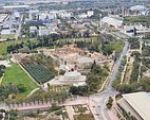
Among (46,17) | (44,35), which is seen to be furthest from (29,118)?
(46,17)

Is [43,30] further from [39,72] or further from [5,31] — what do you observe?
[39,72]

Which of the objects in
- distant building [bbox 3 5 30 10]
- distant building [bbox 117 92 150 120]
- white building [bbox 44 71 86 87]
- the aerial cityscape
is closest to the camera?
distant building [bbox 117 92 150 120]

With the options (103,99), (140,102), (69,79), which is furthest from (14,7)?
(140,102)

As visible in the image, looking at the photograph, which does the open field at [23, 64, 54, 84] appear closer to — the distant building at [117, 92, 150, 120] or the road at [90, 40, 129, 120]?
the road at [90, 40, 129, 120]

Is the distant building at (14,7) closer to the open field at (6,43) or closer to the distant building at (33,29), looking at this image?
the distant building at (33,29)

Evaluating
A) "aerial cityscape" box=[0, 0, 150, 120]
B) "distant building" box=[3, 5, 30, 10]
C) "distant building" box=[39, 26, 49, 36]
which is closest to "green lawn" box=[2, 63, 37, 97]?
"aerial cityscape" box=[0, 0, 150, 120]

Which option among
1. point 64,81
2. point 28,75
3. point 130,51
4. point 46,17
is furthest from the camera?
point 46,17

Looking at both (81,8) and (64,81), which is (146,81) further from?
(81,8)
